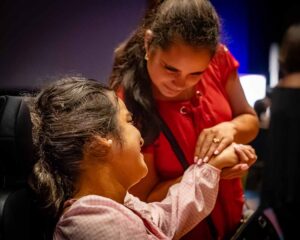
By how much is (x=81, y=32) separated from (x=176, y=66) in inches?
19.7

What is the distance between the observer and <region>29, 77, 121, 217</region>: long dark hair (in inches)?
40.4

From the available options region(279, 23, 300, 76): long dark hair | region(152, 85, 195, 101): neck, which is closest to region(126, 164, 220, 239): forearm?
region(152, 85, 195, 101): neck

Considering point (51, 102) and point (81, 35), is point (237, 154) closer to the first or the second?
point (51, 102)

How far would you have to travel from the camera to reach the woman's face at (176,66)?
118cm

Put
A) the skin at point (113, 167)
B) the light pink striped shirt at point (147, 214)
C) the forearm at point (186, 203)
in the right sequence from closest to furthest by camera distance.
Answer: the light pink striped shirt at point (147, 214) → the skin at point (113, 167) → the forearm at point (186, 203)

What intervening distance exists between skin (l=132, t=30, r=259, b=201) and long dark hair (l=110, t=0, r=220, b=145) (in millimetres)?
22

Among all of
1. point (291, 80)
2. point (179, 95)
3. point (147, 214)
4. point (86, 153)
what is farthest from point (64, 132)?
point (291, 80)

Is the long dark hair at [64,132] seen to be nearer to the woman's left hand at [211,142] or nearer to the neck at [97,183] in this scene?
the neck at [97,183]

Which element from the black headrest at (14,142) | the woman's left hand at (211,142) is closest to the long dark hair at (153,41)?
the woman's left hand at (211,142)

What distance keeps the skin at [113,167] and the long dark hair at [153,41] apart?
168mm

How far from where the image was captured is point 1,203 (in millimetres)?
982

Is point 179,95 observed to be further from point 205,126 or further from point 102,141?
point 102,141

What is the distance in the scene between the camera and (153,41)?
4.01ft

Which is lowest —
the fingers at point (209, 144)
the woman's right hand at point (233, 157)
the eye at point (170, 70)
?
the woman's right hand at point (233, 157)
